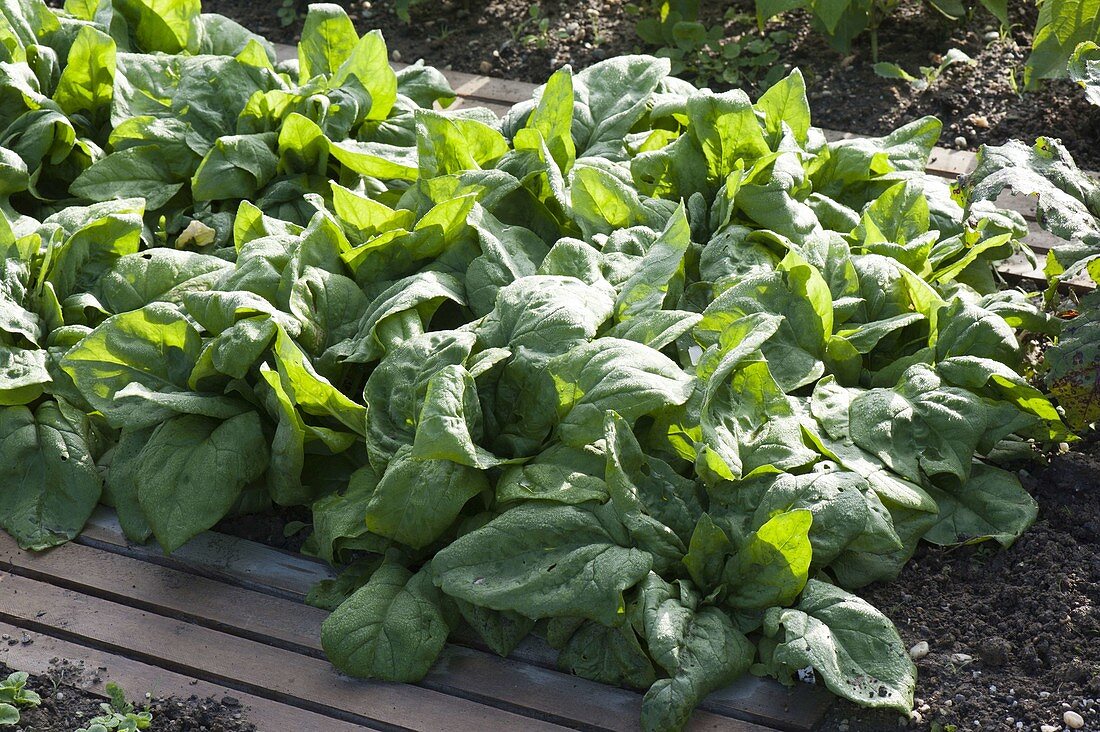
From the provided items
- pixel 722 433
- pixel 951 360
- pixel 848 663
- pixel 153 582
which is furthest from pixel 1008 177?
pixel 153 582

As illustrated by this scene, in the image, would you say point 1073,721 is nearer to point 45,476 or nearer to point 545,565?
point 545,565

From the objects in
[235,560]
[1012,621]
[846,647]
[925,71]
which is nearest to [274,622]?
[235,560]

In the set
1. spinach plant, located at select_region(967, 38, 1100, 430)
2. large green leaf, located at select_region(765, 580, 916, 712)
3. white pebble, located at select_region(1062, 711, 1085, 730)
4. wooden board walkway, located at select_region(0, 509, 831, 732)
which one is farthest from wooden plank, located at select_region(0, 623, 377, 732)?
spinach plant, located at select_region(967, 38, 1100, 430)

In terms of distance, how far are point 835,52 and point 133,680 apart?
10.3 ft

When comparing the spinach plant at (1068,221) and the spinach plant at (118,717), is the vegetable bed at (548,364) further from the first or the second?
the spinach plant at (118,717)

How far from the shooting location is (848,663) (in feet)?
6.87

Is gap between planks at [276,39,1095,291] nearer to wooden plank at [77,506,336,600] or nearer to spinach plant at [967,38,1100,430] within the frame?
spinach plant at [967,38,1100,430]

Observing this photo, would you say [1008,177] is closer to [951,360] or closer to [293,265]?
[951,360]

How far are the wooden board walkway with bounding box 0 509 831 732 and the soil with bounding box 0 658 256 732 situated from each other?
2 cm

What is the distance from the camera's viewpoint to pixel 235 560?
8.30 ft

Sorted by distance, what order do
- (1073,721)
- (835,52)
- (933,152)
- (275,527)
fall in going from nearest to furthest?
(1073,721) → (275,527) → (933,152) → (835,52)

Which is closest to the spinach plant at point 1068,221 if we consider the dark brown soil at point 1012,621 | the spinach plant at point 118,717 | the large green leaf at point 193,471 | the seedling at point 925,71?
the dark brown soil at point 1012,621

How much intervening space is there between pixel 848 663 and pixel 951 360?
727 mm

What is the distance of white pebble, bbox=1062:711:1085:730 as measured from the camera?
2.02m
